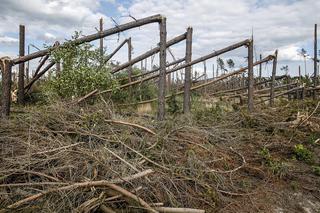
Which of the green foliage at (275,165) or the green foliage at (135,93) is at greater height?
the green foliage at (135,93)

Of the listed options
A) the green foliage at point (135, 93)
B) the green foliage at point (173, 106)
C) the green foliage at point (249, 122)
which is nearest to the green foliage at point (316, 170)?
the green foliage at point (249, 122)

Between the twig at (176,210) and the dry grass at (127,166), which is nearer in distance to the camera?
the twig at (176,210)

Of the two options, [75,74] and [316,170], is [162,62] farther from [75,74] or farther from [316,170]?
[316,170]

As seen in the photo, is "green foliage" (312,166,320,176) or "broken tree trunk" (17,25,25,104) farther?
"broken tree trunk" (17,25,25,104)

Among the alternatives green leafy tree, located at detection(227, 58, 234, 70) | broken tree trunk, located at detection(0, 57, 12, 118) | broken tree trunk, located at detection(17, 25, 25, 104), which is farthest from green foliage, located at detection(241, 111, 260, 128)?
green leafy tree, located at detection(227, 58, 234, 70)

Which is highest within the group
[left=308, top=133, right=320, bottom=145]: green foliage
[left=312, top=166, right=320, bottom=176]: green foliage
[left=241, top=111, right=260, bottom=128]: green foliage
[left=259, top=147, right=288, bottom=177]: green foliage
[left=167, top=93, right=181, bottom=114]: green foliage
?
[left=167, top=93, right=181, bottom=114]: green foliage

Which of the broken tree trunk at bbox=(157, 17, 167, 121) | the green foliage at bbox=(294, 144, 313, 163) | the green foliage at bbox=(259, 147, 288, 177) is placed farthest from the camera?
the broken tree trunk at bbox=(157, 17, 167, 121)

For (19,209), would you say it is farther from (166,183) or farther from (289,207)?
(289,207)

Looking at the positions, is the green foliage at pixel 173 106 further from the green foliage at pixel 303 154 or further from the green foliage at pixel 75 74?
the green foliage at pixel 303 154

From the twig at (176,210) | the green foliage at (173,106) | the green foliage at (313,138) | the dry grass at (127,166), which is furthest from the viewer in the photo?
the green foliage at (173,106)

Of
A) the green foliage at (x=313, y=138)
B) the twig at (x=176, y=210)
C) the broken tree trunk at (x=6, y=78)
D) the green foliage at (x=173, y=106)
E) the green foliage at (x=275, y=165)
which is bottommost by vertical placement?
the twig at (x=176, y=210)

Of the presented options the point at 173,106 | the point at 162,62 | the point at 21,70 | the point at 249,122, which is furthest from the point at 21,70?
the point at 249,122

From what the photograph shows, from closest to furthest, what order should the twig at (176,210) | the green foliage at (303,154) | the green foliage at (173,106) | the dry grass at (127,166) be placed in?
the twig at (176,210) → the dry grass at (127,166) → the green foliage at (303,154) → the green foliage at (173,106)

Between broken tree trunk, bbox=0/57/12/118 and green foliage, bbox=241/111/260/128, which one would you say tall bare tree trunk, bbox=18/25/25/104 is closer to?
broken tree trunk, bbox=0/57/12/118
